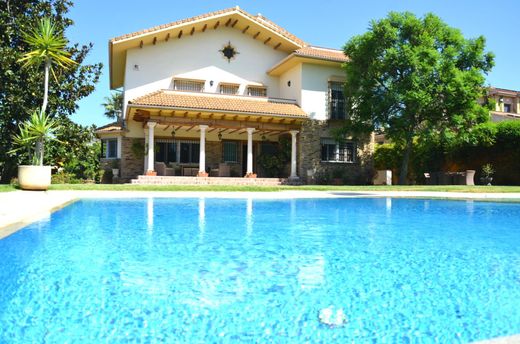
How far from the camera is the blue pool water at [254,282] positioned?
2.81 meters

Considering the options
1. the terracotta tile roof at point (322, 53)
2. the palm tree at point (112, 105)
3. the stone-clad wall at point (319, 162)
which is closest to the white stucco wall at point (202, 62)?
the terracotta tile roof at point (322, 53)

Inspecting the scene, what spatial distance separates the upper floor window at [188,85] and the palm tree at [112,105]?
1867 cm

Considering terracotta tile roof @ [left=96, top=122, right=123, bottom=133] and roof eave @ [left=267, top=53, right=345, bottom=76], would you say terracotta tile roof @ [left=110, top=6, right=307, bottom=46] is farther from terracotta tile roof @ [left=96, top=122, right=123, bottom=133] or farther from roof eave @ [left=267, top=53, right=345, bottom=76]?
terracotta tile roof @ [left=96, top=122, right=123, bottom=133]

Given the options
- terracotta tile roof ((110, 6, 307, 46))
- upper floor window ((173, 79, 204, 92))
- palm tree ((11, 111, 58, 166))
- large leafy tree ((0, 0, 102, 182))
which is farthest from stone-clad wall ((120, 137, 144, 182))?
palm tree ((11, 111, 58, 166))

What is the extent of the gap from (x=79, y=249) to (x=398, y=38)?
19521 mm

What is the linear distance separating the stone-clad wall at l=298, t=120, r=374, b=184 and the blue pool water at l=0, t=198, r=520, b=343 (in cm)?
1519

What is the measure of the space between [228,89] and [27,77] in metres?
10.7

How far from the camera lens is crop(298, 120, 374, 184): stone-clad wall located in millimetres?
23156

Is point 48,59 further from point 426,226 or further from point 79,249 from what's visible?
point 426,226

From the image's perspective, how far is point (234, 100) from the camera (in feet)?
75.2

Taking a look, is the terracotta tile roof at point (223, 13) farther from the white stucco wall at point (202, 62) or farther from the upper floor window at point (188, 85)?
the upper floor window at point (188, 85)

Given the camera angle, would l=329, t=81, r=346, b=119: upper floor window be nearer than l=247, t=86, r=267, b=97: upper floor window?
Yes

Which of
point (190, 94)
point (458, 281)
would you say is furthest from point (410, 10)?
point (458, 281)

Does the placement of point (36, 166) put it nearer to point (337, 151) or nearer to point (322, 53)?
point (337, 151)
